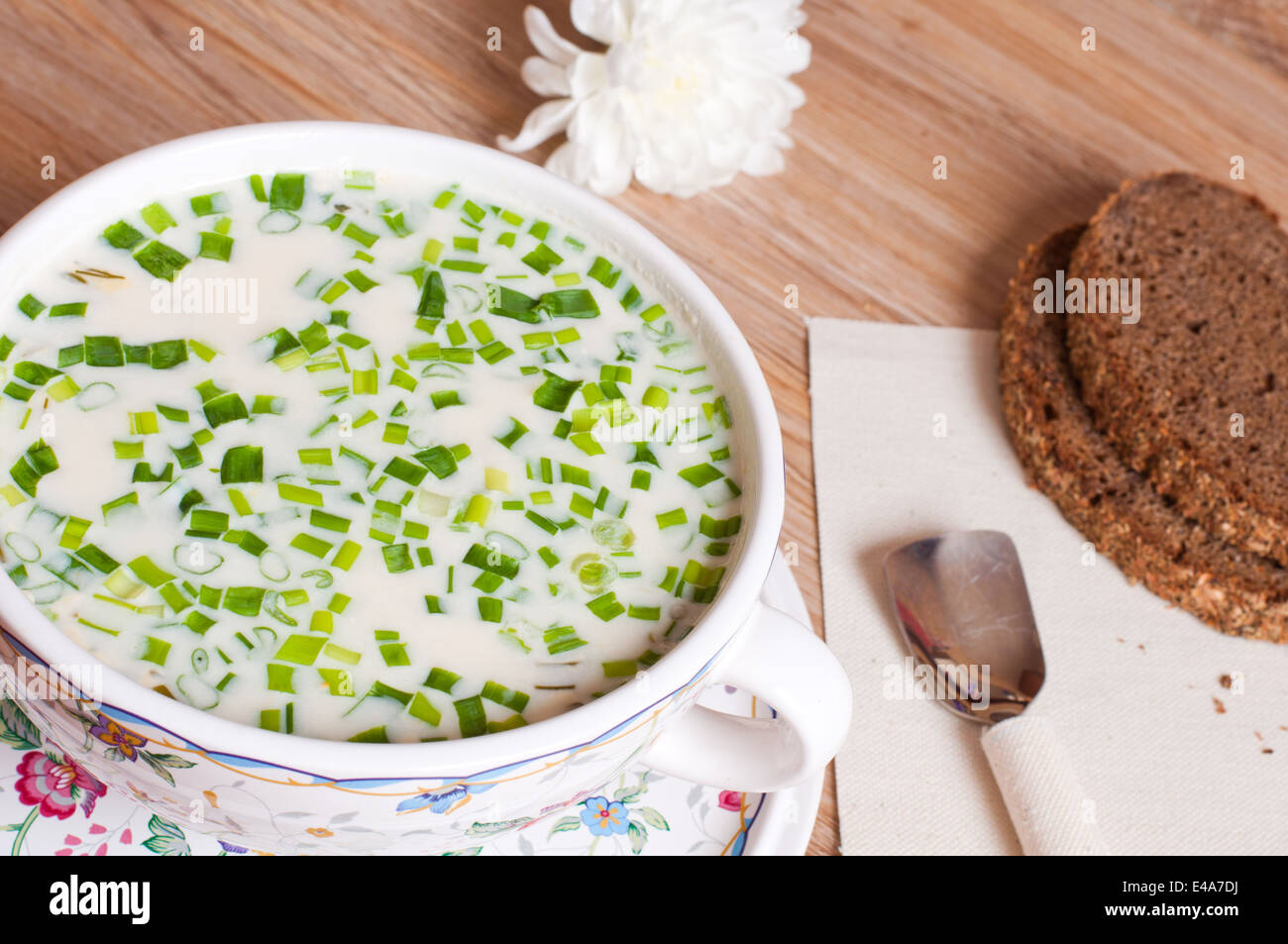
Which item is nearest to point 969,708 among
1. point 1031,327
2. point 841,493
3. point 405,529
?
point 841,493

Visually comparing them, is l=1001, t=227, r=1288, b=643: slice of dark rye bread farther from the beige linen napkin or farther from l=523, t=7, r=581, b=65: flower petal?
l=523, t=7, r=581, b=65: flower petal

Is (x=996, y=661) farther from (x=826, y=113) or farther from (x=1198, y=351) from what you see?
(x=826, y=113)

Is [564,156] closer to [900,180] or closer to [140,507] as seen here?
[900,180]

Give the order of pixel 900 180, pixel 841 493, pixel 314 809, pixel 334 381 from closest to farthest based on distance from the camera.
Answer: pixel 314 809 → pixel 334 381 → pixel 841 493 → pixel 900 180

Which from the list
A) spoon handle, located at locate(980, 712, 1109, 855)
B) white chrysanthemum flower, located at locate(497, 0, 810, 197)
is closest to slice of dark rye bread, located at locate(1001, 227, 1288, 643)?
spoon handle, located at locate(980, 712, 1109, 855)

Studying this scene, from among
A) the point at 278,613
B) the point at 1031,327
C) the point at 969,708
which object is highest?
the point at 278,613

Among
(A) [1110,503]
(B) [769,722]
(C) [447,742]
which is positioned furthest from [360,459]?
(A) [1110,503]
